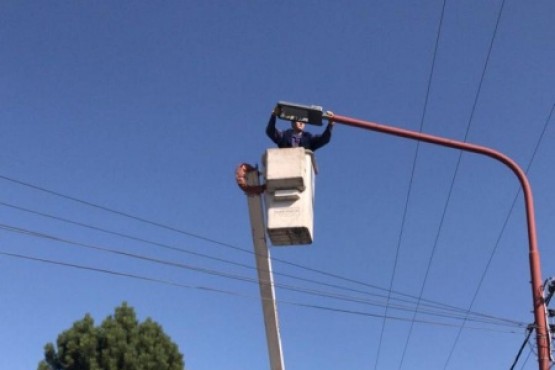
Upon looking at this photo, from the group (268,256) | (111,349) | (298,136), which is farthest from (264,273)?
(111,349)

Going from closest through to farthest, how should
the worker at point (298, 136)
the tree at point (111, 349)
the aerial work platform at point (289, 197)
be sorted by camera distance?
the aerial work platform at point (289, 197) < the worker at point (298, 136) < the tree at point (111, 349)

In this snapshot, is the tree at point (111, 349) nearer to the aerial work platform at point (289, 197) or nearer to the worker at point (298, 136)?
the worker at point (298, 136)

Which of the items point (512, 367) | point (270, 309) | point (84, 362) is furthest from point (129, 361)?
point (270, 309)

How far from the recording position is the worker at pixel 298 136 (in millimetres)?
7551

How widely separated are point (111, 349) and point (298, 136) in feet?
66.9

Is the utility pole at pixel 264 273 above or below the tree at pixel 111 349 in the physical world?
below

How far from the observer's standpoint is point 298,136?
7.57m

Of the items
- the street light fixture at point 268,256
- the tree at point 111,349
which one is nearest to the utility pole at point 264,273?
the street light fixture at point 268,256

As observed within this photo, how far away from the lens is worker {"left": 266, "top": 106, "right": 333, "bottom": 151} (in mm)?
7551

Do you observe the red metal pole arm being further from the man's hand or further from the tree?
the tree

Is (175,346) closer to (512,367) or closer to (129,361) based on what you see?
(129,361)

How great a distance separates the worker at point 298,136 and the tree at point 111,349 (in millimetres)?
19987

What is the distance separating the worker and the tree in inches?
787

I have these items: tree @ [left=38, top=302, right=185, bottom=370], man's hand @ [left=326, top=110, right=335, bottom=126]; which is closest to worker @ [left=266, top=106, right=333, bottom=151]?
man's hand @ [left=326, top=110, right=335, bottom=126]
